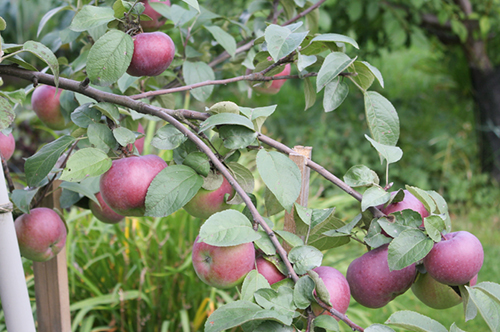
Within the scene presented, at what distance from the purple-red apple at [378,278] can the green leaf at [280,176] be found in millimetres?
113

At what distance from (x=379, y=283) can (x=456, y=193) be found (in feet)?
8.12

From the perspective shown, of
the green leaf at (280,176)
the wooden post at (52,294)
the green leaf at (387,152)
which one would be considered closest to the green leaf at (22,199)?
the wooden post at (52,294)

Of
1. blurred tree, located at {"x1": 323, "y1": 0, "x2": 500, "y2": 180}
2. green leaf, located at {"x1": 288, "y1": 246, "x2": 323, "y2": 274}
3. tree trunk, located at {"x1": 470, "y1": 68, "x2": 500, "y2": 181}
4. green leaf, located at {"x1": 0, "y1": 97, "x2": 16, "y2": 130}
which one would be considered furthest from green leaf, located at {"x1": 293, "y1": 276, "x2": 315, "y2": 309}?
tree trunk, located at {"x1": 470, "y1": 68, "x2": 500, "y2": 181}

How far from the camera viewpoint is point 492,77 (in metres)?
2.62

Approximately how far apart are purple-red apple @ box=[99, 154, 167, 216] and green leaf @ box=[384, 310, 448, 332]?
283 millimetres

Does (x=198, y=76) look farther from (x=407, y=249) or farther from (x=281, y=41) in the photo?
(x=407, y=249)

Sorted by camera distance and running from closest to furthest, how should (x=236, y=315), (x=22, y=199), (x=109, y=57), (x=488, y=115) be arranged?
1. (x=236, y=315)
2. (x=109, y=57)
3. (x=22, y=199)
4. (x=488, y=115)

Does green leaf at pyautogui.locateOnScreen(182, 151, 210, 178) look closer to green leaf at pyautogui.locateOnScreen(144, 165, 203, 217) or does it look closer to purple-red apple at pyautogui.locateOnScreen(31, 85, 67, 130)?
green leaf at pyautogui.locateOnScreen(144, 165, 203, 217)

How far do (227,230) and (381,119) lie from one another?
250 mm

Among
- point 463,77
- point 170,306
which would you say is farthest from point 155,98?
point 463,77

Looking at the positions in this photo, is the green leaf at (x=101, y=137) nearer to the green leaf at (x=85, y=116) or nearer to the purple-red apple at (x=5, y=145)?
the green leaf at (x=85, y=116)

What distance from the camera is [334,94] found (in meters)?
0.54

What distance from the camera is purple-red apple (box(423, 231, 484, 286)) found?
1.43 feet

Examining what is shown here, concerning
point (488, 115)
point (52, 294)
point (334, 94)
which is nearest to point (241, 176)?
point (334, 94)
